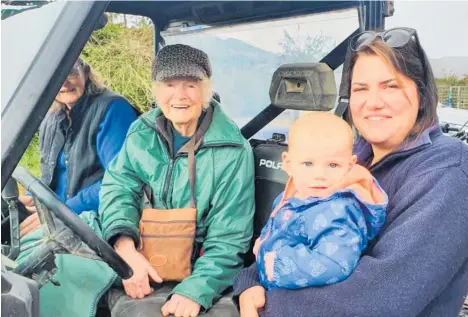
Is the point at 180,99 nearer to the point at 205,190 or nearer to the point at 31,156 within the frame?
the point at 205,190

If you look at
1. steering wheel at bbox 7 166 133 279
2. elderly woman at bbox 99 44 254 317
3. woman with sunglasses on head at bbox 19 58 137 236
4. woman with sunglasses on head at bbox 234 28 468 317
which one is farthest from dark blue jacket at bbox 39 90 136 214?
woman with sunglasses on head at bbox 234 28 468 317

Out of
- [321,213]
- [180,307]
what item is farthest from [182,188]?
[321,213]

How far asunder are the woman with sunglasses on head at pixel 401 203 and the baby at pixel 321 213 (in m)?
0.04

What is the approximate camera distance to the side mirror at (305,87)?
7.18ft

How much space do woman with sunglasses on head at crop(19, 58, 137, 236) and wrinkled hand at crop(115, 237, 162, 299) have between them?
59cm

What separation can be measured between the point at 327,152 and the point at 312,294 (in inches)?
14.5

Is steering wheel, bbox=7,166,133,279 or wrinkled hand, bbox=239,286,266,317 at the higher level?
steering wheel, bbox=7,166,133,279

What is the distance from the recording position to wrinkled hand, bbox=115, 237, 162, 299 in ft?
6.62

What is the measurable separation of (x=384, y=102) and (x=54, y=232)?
97 cm

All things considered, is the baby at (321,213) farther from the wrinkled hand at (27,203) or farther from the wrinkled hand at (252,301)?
the wrinkled hand at (27,203)

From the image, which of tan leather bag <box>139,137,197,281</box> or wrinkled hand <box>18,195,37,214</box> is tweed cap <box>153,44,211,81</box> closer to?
tan leather bag <box>139,137,197,281</box>

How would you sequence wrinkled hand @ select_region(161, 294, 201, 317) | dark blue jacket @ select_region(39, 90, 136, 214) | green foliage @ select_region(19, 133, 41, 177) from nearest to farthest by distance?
Answer: green foliage @ select_region(19, 133, 41, 177), wrinkled hand @ select_region(161, 294, 201, 317), dark blue jacket @ select_region(39, 90, 136, 214)

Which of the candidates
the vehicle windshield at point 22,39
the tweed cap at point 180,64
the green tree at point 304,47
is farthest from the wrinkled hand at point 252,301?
the green tree at point 304,47

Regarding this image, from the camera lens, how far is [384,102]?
5.25 ft
